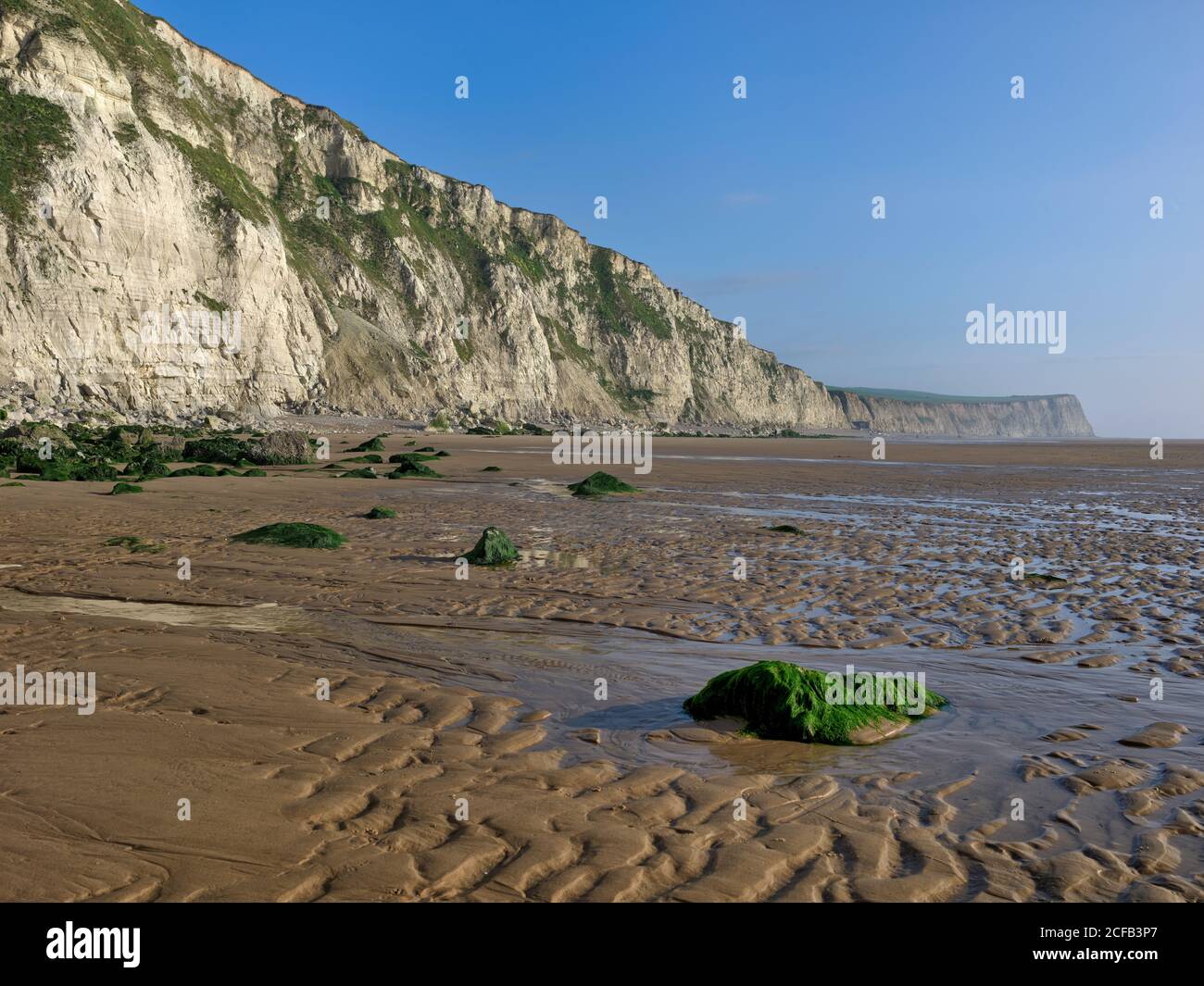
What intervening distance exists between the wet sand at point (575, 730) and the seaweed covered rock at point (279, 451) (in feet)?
43.4

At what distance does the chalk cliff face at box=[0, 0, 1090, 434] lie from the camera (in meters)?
42.7

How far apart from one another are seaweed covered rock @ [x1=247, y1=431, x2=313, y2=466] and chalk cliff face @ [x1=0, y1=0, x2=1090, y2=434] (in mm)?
16600

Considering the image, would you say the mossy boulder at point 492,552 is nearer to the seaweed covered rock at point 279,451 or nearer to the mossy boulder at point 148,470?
the mossy boulder at point 148,470

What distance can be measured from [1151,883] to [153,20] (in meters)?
79.7

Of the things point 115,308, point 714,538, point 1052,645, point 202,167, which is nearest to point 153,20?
point 202,167

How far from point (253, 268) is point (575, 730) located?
5821 cm

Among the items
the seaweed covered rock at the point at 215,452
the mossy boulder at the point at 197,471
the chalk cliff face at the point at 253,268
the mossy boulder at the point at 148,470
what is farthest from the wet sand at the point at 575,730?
the chalk cliff face at the point at 253,268

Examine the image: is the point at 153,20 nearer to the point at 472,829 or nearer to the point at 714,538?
the point at 714,538

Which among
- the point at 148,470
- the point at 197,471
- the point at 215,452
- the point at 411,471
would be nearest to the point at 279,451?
the point at 215,452

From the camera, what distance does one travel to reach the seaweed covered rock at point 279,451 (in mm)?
25766

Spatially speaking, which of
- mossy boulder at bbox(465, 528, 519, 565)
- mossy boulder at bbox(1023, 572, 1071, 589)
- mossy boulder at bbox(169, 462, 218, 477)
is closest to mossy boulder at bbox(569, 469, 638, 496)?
mossy boulder at bbox(169, 462, 218, 477)

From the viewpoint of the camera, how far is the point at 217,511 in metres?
14.8

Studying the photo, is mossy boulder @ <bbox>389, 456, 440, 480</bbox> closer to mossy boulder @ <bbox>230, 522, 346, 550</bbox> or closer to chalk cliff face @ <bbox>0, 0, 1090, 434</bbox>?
mossy boulder @ <bbox>230, 522, 346, 550</bbox>

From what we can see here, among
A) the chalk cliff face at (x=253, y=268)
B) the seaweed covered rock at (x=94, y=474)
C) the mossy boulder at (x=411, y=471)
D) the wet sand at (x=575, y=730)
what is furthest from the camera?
the chalk cliff face at (x=253, y=268)
